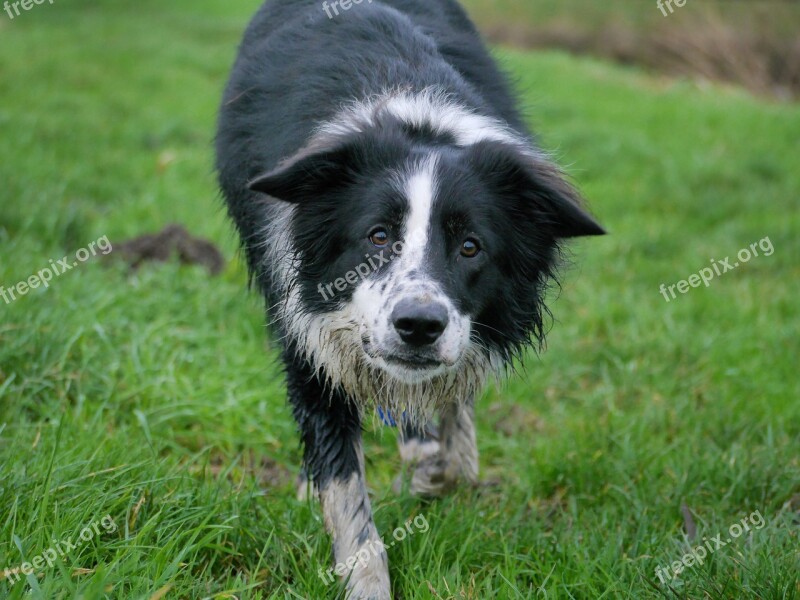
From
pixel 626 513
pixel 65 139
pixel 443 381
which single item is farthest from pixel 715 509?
pixel 65 139

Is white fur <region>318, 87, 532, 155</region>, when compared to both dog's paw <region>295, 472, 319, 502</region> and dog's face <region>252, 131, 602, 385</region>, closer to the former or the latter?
dog's face <region>252, 131, 602, 385</region>

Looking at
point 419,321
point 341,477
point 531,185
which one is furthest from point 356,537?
point 531,185

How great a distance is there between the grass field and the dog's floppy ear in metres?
1.10

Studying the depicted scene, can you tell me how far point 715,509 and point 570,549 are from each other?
28.6 inches

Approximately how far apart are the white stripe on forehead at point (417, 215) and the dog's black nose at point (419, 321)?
0.16 metres

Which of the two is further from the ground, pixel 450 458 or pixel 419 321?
pixel 419 321

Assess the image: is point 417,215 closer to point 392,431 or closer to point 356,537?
point 356,537

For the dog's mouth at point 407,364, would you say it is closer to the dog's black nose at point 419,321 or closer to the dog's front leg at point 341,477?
the dog's black nose at point 419,321

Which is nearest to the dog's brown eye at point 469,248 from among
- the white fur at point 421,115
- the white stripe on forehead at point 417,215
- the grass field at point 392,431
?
the white stripe on forehead at point 417,215

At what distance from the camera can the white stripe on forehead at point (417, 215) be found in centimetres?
259

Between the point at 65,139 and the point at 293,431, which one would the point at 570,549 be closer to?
the point at 293,431

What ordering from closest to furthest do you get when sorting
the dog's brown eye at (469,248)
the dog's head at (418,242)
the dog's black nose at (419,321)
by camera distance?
the dog's black nose at (419,321) → the dog's head at (418,242) → the dog's brown eye at (469,248)

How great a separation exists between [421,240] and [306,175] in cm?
43

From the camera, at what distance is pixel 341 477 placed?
2.92 metres
